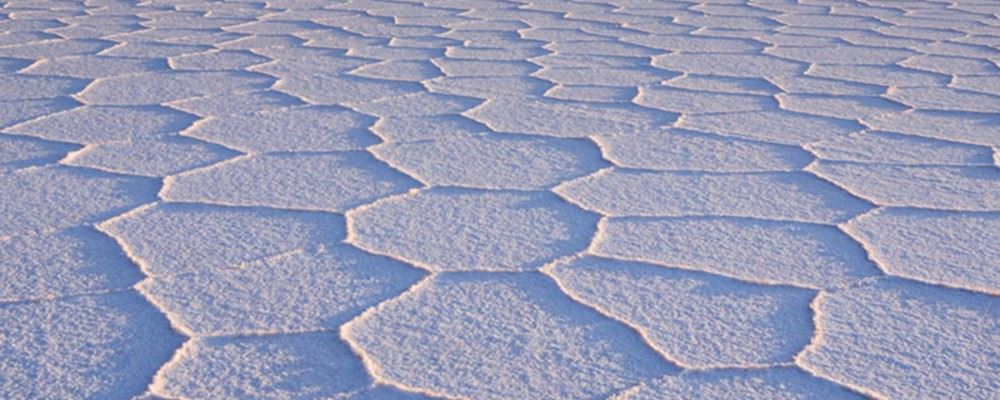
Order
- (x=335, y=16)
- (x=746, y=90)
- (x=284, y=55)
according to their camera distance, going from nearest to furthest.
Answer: (x=746, y=90)
(x=284, y=55)
(x=335, y=16)

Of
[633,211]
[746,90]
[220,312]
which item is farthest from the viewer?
→ [746,90]

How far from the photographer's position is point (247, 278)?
1.83m

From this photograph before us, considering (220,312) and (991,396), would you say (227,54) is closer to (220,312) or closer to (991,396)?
(220,312)

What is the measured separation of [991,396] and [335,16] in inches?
142

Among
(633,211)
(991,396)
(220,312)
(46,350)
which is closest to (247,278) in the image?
(220,312)

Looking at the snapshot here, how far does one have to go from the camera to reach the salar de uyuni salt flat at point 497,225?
1555 mm

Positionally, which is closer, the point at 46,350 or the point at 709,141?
Answer: the point at 46,350

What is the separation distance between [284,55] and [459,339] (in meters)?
2.34

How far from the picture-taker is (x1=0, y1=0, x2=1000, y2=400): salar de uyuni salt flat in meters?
1.55

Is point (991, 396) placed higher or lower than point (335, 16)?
higher

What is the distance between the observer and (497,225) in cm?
209

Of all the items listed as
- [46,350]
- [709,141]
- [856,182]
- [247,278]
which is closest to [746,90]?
[709,141]

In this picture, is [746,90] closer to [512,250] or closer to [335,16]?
[512,250]

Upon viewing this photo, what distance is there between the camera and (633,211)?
217 centimetres
